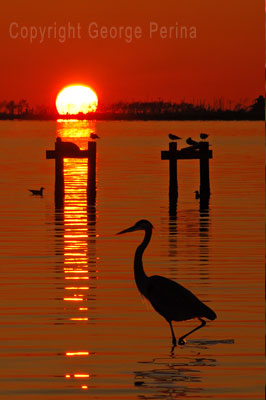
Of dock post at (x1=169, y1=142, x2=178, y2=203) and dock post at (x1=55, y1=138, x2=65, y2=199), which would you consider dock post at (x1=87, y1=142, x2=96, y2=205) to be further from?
dock post at (x1=169, y1=142, x2=178, y2=203)

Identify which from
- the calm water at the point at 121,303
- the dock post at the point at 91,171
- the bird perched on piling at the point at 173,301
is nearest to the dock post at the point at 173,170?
the calm water at the point at 121,303

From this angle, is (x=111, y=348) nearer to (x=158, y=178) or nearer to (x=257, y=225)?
(x=257, y=225)

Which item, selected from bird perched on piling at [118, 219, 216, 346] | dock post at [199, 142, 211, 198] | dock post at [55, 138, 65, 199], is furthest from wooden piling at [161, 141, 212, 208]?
bird perched on piling at [118, 219, 216, 346]

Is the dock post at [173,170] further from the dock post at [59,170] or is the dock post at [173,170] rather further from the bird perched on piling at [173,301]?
the bird perched on piling at [173,301]

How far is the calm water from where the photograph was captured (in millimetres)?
11328

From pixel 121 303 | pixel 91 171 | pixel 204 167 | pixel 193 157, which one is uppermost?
pixel 193 157

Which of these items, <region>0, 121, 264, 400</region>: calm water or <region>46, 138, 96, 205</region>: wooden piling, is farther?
<region>46, 138, 96, 205</region>: wooden piling

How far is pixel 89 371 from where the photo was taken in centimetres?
1164

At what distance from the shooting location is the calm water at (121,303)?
446 inches

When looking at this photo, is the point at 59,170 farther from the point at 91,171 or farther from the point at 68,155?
the point at 91,171

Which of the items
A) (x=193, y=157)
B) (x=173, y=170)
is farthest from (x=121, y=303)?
(x=173, y=170)

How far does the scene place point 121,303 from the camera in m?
15.3

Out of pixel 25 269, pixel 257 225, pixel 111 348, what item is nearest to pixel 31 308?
pixel 111 348

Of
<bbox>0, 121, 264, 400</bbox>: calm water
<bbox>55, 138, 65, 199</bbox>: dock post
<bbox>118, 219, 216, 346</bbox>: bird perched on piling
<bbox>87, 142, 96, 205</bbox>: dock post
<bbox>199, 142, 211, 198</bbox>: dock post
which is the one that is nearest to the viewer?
<bbox>0, 121, 264, 400</bbox>: calm water
